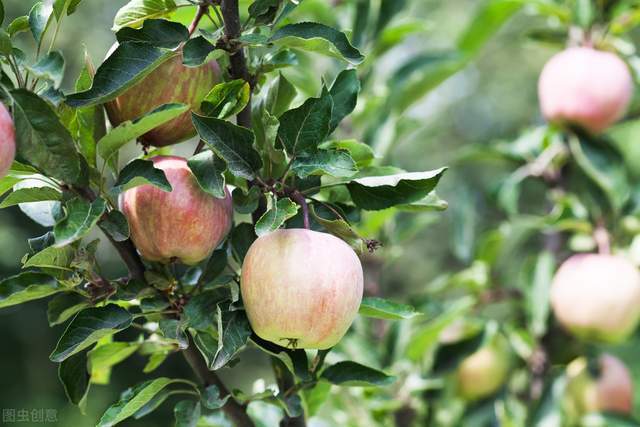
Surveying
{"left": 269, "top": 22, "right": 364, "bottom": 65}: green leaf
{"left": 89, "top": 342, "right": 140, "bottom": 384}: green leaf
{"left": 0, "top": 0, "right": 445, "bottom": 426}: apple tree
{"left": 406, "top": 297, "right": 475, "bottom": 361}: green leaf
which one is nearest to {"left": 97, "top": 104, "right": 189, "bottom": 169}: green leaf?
{"left": 0, "top": 0, "right": 445, "bottom": 426}: apple tree

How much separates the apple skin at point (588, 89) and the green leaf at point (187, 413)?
3.00ft

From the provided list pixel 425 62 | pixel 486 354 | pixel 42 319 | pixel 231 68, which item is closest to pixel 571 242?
pixel 486 354

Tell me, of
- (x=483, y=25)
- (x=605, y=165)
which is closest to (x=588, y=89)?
(x=605, y=165)

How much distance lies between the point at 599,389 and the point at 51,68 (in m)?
1.12

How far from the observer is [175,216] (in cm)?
65

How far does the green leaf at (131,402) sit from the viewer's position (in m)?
0.64

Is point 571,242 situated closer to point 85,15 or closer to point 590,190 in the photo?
point 590,190

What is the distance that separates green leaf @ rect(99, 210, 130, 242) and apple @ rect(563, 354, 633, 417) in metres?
1.03

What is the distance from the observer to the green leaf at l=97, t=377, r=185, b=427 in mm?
640

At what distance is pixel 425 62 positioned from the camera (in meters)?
1.42

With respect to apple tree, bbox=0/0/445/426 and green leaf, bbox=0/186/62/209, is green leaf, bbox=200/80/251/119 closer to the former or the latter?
apple tree, bbox=0/0/445/426

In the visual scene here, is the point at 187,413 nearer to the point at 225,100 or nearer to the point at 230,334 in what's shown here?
the point at 230,334

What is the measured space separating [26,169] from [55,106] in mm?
70

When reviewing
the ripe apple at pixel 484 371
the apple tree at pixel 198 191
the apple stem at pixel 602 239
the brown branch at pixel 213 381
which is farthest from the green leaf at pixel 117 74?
the apple stem at pixel 602 239
